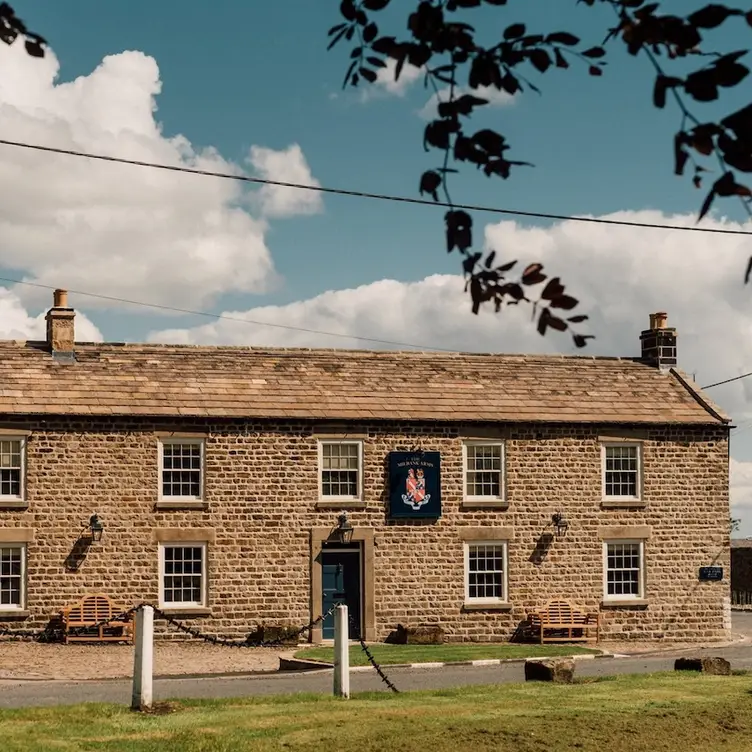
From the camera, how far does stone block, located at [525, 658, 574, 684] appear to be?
60.8 ft

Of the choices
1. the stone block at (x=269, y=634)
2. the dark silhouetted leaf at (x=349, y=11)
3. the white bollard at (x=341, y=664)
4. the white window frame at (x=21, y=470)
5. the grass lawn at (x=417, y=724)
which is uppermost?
the dark silhouetted leaf at (x=349, y=11)

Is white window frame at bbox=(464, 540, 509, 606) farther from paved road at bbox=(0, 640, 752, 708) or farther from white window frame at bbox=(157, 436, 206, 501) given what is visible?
white window frame at bbox=(157, 436, 206, 501)

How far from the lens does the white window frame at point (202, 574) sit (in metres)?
Result: 29.2

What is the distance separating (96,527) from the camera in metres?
28.8

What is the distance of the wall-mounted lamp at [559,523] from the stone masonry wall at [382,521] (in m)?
0.16

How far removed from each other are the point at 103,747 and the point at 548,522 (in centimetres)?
1998

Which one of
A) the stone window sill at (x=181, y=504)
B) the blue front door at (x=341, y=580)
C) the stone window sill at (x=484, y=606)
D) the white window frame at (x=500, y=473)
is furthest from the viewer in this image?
the white window frame at (x=500, y=473)

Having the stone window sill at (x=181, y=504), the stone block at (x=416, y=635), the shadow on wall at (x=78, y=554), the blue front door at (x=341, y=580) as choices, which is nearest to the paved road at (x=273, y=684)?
the stone block at (x=416, y=635)

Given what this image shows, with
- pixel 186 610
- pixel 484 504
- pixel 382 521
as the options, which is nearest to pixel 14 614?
pixel 186 610

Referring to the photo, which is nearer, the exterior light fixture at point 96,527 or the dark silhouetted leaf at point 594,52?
the dark silhouetted leaf at point 594,52

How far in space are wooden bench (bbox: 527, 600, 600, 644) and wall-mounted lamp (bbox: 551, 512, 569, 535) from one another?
1.65m

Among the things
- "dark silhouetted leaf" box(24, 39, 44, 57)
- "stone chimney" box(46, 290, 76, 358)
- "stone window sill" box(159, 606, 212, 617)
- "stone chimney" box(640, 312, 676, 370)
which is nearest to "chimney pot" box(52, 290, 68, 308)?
"stone chimney" box(46, 290, 76, 358)

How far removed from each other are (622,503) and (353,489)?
6.54m

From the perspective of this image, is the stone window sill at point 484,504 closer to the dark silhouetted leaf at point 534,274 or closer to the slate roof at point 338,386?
the slate roof at point 338,386
